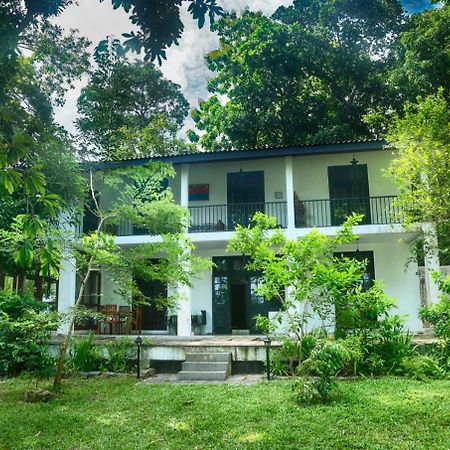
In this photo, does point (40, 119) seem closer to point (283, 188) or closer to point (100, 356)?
point (100, 356)

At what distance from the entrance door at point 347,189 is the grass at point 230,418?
6.87 metres

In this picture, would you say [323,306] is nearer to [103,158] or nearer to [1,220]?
[103,158]

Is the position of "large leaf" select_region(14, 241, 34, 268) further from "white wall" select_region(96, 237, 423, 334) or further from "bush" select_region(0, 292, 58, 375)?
"white wall" select_region(96, 237, 423, 334)

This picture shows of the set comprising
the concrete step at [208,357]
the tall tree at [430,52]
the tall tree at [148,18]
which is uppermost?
the tall tree at [430,52]

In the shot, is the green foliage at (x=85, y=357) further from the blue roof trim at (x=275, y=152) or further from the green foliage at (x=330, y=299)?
the blue roof trim at (x=275, y=152)

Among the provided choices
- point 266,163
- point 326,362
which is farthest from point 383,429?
point 266,163

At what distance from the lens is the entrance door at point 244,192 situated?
14.7 metres

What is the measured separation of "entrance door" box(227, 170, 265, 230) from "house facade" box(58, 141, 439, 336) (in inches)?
1.2

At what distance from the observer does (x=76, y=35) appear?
13.7m

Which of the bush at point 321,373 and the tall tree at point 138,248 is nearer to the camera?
the bush at point 321,373

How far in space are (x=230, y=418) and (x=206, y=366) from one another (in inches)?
136

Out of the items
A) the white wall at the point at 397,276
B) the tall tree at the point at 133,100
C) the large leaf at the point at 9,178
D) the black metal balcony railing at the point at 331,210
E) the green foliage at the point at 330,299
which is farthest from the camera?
the tall tree at the point at 133,100

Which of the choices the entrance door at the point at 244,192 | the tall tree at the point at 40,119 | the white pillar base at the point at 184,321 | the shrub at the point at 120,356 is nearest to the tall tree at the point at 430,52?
the entrance door at the point at 244,192

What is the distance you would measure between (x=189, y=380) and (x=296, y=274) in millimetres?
2906
